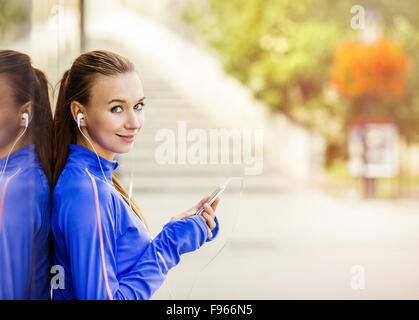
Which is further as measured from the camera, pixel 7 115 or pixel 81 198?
pixel 7 115

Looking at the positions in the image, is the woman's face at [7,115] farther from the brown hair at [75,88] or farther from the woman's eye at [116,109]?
the woman's eye at [116,109]

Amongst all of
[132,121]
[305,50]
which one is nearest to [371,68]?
[305,50]

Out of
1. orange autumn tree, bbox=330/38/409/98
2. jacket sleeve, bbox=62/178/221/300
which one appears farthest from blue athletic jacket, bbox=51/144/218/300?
orange autumn tree, bbox=330/38/409/98

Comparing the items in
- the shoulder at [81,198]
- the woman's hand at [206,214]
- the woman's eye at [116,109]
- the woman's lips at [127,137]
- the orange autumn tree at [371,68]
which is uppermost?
the orange autumn tree at [371,68]

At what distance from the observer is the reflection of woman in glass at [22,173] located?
1021 millimetres

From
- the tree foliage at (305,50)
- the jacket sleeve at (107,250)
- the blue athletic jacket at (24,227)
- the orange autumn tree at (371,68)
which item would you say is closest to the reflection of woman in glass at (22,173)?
the blue athletic jacket at (24,227)

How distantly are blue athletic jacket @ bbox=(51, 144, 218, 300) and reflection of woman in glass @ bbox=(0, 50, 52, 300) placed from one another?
0.06 m

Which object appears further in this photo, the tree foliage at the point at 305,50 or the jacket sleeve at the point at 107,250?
the tree foliage at the point at 305,50

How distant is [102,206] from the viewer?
0.92 metres

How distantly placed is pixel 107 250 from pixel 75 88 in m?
0.29

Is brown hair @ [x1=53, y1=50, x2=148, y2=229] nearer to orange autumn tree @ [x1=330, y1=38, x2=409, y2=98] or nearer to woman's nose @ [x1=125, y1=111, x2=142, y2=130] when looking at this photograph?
woman's nose @ [x1=125, y1=111, x2=142, y2=130]

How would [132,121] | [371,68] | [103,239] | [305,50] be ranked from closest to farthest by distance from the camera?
[103,239] < [132,121] < [371,68] < [305,50]

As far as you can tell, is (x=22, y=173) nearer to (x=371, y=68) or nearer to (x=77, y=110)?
(x=77, y=110)
